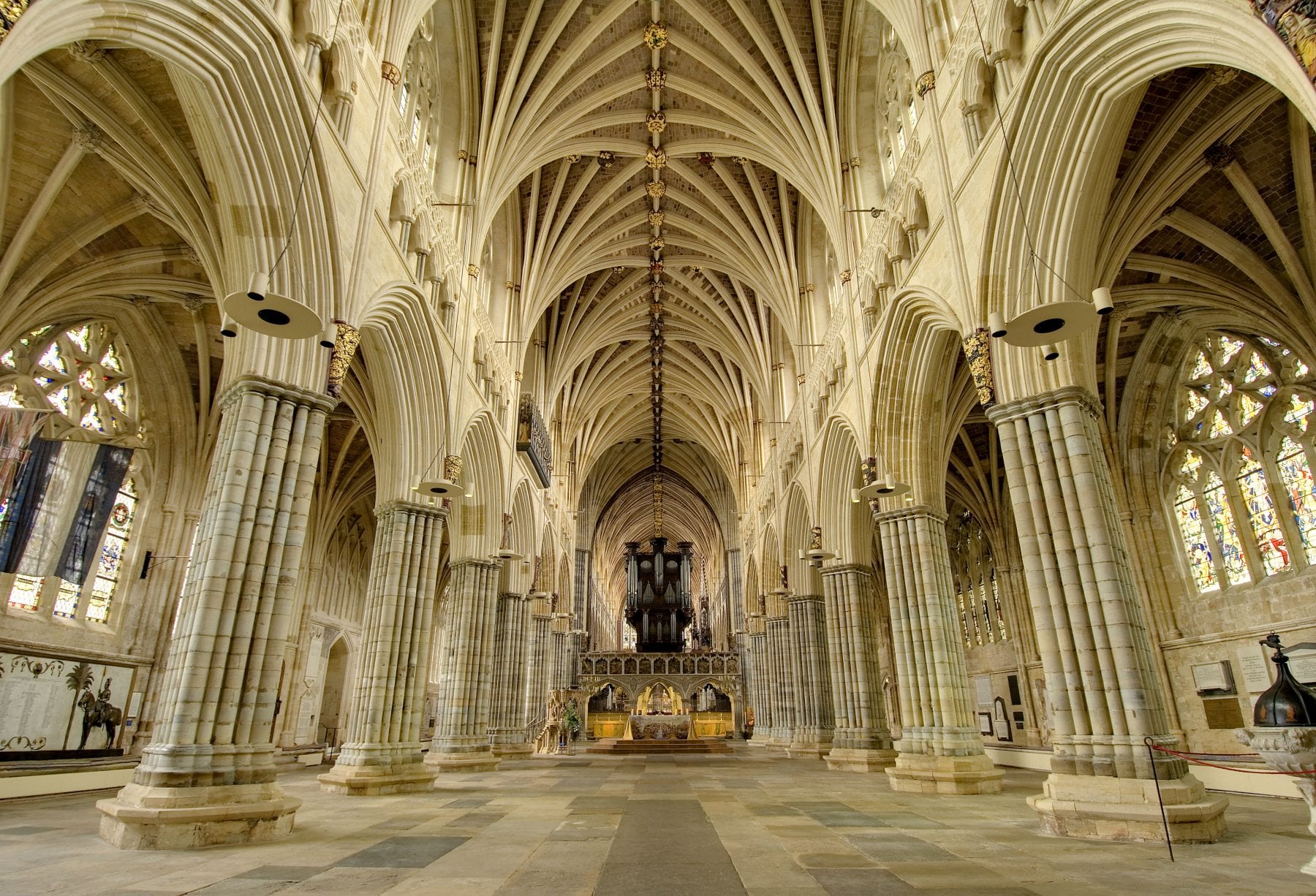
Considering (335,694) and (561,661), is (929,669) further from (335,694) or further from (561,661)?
(335,694)

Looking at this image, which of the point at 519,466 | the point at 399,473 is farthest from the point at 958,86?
the point at 519,466

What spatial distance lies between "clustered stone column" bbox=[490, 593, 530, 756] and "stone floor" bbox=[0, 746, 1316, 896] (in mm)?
12869

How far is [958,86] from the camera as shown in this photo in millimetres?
11867

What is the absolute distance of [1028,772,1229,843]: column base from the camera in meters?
7.18

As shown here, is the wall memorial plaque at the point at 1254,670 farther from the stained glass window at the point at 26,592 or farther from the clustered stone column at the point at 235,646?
the stained glass window at the point at 26,592

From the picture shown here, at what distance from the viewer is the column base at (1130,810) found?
718 cm

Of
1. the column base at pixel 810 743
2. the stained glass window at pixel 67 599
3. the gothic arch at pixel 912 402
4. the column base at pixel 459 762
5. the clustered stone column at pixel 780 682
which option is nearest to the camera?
the gothic arch at pixel 912 402

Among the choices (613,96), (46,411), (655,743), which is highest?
(613,96)

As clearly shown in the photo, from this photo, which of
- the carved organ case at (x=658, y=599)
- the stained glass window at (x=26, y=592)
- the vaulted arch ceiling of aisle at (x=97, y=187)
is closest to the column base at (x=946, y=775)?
the vaulted arch ceiling of aisle at (x=97, y=187)

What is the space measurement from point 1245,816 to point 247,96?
15.8 meters

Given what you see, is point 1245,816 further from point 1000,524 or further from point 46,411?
point 46,411

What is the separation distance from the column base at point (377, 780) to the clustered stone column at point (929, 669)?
881 cm

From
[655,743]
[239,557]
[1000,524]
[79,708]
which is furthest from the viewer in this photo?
[655,743]

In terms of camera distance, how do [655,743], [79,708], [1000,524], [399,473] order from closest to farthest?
[399,473]
[79,708]
[1000,524]
[655,743]
